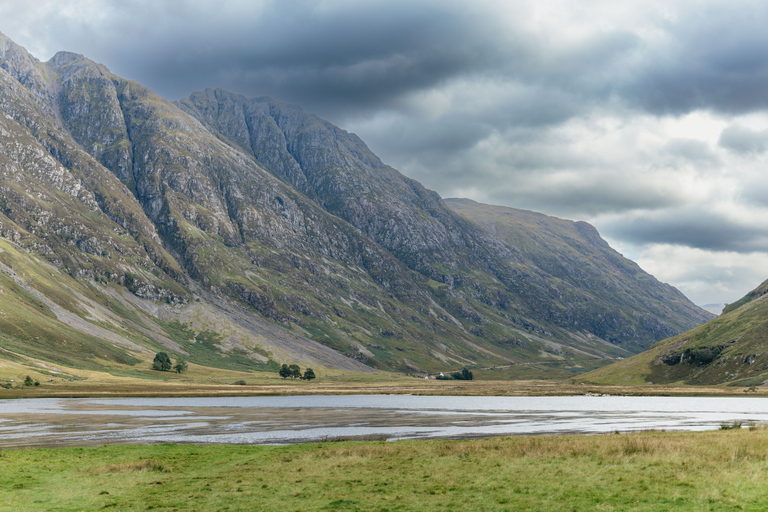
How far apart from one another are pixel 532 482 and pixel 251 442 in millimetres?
39503

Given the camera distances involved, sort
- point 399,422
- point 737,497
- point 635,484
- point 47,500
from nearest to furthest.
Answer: point 737,497
point 635,484
point 47,500
point 399,422

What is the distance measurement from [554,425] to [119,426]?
212ft

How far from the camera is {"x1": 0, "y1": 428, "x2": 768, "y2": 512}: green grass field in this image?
27.1m

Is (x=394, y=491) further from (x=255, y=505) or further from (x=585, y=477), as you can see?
(x=585, y=477)

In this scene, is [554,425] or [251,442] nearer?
[251,442]

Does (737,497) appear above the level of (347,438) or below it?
above

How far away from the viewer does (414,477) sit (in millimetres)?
35156

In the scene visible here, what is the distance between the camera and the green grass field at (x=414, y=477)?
27062mm

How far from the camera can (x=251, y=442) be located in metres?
61.7

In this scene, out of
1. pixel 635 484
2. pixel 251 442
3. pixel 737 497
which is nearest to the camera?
pixel 737 497

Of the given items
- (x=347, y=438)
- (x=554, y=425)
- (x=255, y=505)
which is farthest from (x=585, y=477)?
(x=554, y=425)

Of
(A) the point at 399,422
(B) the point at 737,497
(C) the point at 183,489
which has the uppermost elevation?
(B) the point at 737,497

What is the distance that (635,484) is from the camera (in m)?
28.9

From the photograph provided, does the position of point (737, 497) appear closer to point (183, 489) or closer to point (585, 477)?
point (585, 477)
